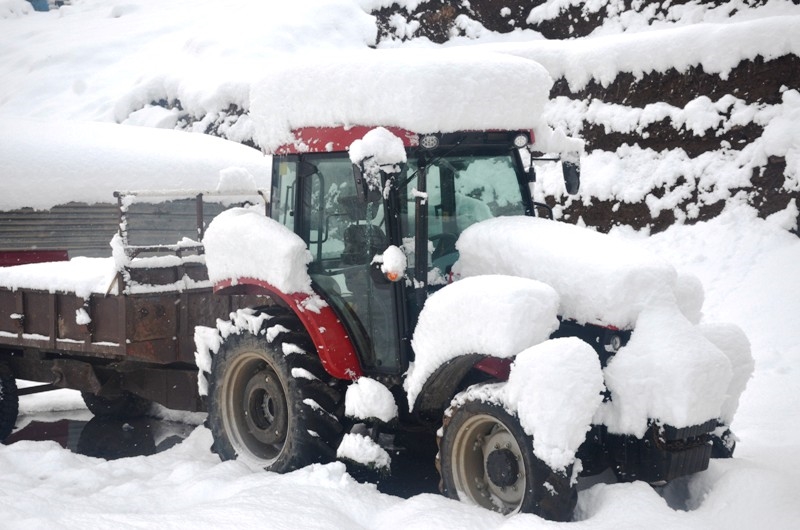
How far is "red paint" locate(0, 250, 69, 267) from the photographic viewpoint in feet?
36.8

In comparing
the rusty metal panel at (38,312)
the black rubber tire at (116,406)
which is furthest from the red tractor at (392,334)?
the black rubber tire at (116,406)

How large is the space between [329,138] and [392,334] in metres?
1.21

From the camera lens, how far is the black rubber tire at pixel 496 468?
3664mm

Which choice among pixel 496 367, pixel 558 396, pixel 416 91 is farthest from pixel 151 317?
pixel 558 396

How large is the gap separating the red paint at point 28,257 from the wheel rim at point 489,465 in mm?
8560

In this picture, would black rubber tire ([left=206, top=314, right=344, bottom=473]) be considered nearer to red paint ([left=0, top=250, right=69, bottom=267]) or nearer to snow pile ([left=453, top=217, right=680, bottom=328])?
snow pile ([left=453, top=217, right=680, bottom=328])

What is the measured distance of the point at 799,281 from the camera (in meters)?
8.93

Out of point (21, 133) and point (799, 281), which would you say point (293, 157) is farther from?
point (21, 133)

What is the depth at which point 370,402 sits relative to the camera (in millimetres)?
4629

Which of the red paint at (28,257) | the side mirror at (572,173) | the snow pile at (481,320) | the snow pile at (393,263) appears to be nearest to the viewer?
the snow pile at (481,320)

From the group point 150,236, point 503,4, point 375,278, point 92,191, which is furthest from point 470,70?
point 503,4

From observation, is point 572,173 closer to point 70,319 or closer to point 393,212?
point 393,212

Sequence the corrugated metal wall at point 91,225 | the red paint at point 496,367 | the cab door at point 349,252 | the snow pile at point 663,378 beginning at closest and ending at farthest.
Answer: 1. the snow pile at point 663,378
2. the red paint at point 496,367
3. the cab door at point 349,252
4. the corrugated metal wall at point 91,225

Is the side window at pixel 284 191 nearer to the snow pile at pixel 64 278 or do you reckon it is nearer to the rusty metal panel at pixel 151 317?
the rusty metal panel at pixel 151 317
